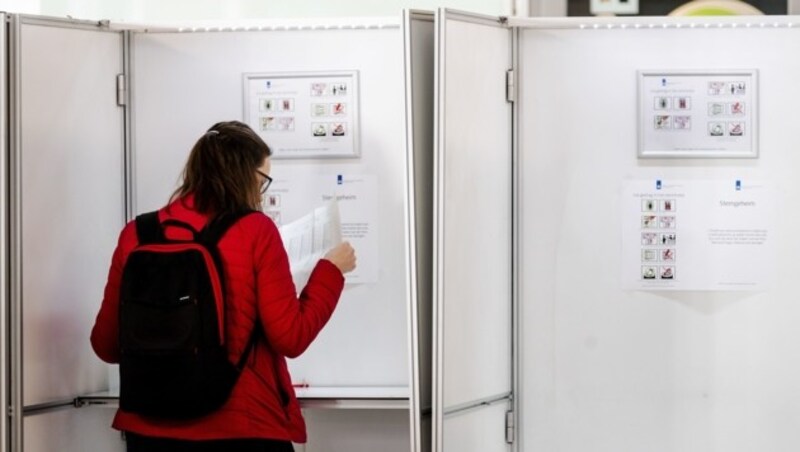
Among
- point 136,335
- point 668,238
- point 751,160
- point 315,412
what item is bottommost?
point 315,412

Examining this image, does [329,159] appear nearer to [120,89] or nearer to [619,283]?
[120,89]

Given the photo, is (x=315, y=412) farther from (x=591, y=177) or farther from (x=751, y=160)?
(x=751, y=160)

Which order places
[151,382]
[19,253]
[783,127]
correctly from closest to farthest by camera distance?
1. [151,382]
2. [19,253]
3. [783,127]

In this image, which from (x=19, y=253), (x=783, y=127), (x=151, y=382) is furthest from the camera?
(x=783, y=127)

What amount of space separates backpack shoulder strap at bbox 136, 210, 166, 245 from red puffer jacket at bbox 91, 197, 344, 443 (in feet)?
0.06

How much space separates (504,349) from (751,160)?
0.79 m

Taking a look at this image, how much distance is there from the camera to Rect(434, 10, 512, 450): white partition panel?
112 inches

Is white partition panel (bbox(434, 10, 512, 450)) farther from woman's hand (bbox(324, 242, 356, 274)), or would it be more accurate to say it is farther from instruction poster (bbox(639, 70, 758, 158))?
instruction poster (bbox(639, 70, 758, 158))

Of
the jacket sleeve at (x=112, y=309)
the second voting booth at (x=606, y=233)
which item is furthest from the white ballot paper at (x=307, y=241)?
the jacket sleeve at (x=112, y=309)

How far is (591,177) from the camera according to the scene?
3143mm

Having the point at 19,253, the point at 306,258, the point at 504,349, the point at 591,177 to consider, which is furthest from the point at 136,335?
the point at 591,177

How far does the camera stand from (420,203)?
286cm

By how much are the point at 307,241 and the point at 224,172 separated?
2.02ft

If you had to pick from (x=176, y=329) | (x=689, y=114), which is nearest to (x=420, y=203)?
(x=176, y=329)
